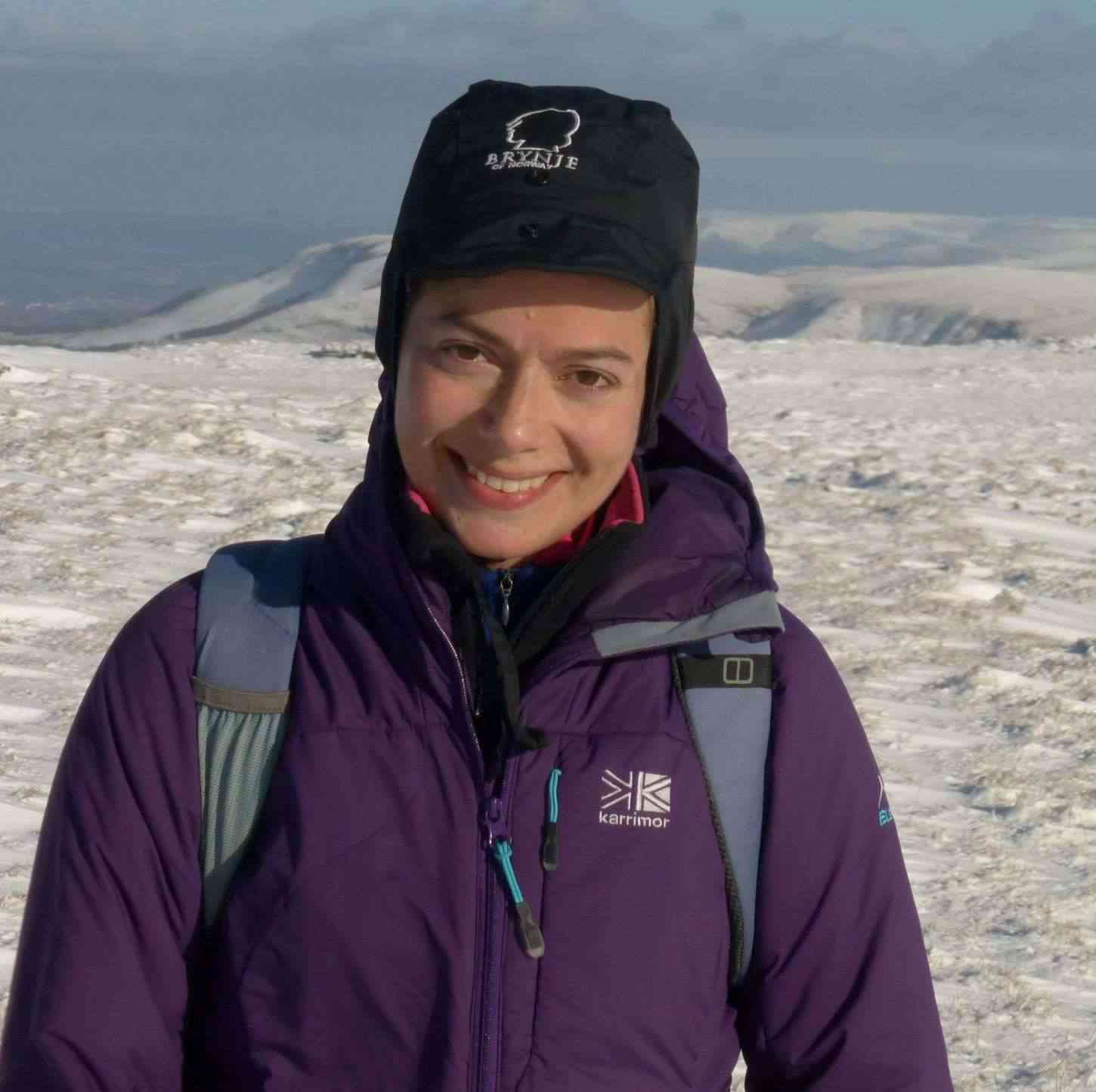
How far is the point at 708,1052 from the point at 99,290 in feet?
502

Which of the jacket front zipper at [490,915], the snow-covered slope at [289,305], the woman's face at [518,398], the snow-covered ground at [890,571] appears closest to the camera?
the jacket front zipper at [490,915]

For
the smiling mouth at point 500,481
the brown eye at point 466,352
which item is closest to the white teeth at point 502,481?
the smiling mouth at point 500,481

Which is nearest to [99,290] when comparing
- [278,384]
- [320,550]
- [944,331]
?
[944,331]

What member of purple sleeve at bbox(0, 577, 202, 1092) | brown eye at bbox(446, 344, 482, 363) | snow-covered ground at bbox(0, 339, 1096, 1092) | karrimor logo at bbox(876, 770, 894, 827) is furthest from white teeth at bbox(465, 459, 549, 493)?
snow-covered ground at bbox(0, 339, 1096, 1092)

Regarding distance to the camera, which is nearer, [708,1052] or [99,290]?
[708,1052]

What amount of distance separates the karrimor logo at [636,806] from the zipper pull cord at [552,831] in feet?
0.14

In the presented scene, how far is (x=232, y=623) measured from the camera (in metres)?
1.62

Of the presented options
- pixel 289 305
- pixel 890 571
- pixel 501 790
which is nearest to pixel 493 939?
pixel 501 790

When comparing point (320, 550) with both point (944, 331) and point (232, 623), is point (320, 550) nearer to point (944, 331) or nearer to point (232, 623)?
point (232, 623)

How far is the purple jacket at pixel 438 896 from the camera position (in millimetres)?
1518

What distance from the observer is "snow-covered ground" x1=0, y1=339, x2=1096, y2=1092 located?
142 inches

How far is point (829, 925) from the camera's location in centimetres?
160

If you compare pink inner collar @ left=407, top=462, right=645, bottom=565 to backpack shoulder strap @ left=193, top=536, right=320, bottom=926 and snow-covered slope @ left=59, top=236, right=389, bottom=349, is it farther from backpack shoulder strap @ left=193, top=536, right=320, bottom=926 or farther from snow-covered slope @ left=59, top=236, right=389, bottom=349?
snow-covered slope @ left=59, top=236, right=389, bottom=349

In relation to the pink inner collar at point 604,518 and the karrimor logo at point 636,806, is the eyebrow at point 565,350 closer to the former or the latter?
the pink inner collar at point 604,518
